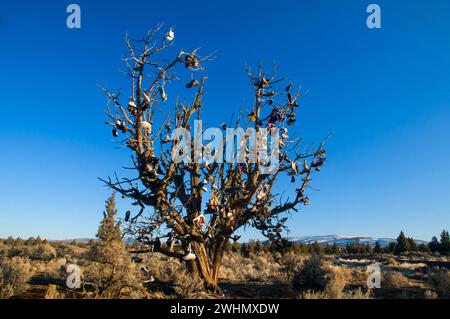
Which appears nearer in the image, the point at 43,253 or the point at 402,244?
the point at 43,253

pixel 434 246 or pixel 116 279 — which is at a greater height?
pixel 116 279

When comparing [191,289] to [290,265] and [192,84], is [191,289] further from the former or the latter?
[290,265]

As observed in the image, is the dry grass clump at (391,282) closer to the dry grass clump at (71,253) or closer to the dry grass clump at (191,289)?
the dry grass clump at (191,289)

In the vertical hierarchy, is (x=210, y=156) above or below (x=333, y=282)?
above

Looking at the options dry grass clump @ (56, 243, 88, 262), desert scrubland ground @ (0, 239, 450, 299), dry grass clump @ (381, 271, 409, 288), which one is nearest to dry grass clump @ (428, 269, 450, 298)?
desert scrubland ground @ (0, 239, 450, 299)

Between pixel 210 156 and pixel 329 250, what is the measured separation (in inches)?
1922

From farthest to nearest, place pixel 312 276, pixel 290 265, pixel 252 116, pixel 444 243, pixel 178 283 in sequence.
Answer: pixel 444 243 → pixel 290 265 → pixel 312 276 → pixel 252 116 → pixel 178 283

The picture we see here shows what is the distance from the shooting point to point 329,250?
54188 mm

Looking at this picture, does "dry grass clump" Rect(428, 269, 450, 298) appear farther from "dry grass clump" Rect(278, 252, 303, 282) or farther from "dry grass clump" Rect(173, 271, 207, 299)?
"dry grass clump" Rect(173, 271, 207, 299)

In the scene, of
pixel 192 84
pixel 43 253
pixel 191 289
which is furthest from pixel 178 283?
pixel 43 253
